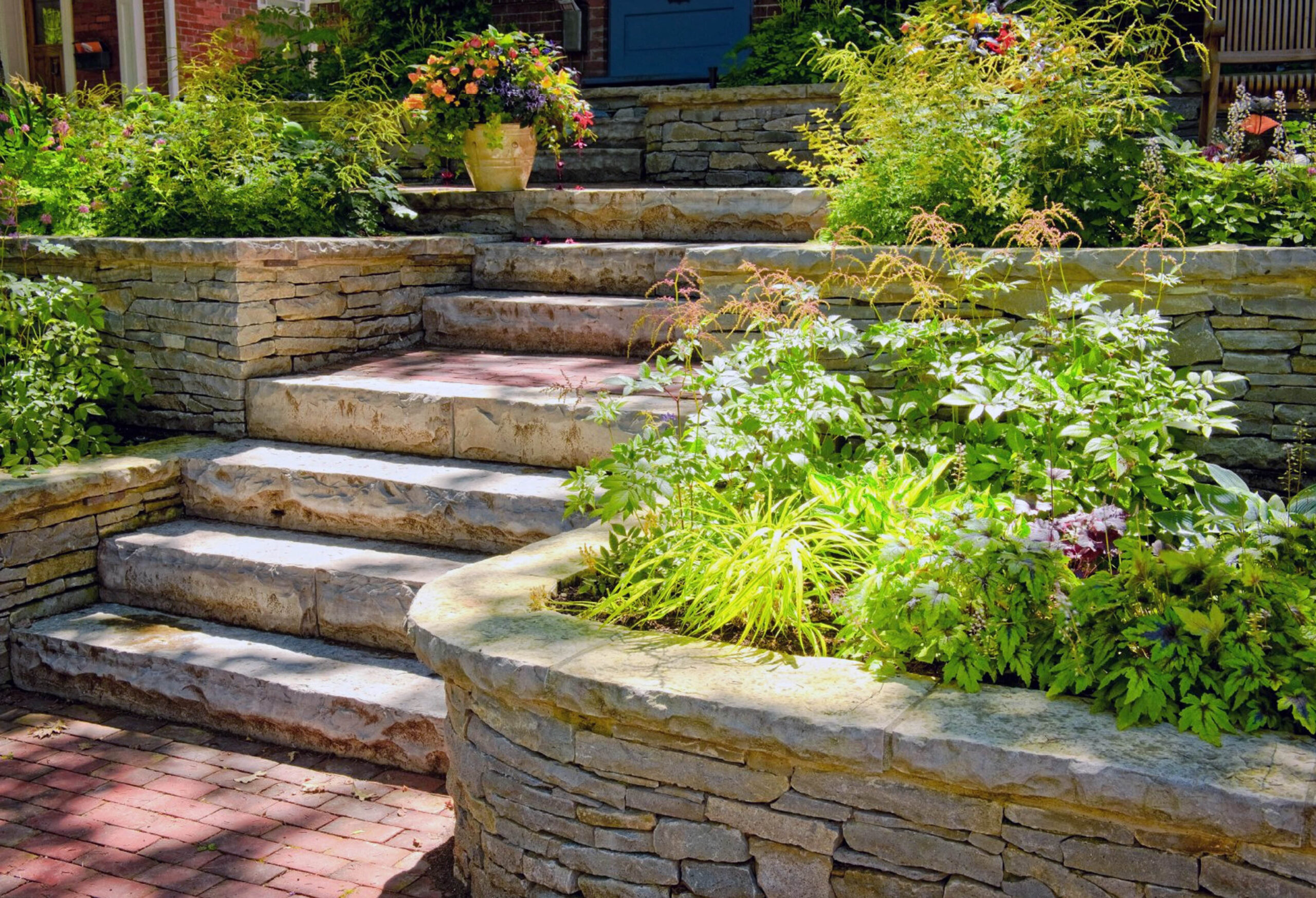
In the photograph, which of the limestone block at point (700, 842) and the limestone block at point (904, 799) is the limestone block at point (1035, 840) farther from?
the limestone block at point (700, 842)

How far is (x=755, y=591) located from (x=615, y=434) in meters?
1.52

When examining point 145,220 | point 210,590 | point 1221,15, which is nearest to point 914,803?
point 210,590

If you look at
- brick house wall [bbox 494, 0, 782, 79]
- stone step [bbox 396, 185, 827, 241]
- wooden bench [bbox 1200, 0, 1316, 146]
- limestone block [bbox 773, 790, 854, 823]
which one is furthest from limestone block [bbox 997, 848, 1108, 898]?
brick house wall [bbox 494, 0, 782, 79]

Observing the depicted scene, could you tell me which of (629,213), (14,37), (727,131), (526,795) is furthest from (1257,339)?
(14,37)

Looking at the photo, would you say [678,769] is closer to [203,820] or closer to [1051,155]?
[203,820]

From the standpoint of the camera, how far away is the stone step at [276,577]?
3773 millimetres

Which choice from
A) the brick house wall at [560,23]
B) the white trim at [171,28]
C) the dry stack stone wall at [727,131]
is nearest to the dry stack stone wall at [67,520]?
the dry stack stone wall at [727,131]

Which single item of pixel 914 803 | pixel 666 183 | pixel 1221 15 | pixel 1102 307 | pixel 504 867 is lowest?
pixel 504 867

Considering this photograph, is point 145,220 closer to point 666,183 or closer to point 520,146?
point 520,146

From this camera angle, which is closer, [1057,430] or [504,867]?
[504,867]

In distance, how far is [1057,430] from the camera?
10.2 feet

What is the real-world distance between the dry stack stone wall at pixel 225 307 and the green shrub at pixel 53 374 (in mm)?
127

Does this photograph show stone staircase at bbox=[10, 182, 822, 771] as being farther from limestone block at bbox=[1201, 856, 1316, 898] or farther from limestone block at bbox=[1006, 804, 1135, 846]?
limestone block at bbox=[1201, 856, 1316, 898]

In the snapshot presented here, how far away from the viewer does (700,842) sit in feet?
7.80
